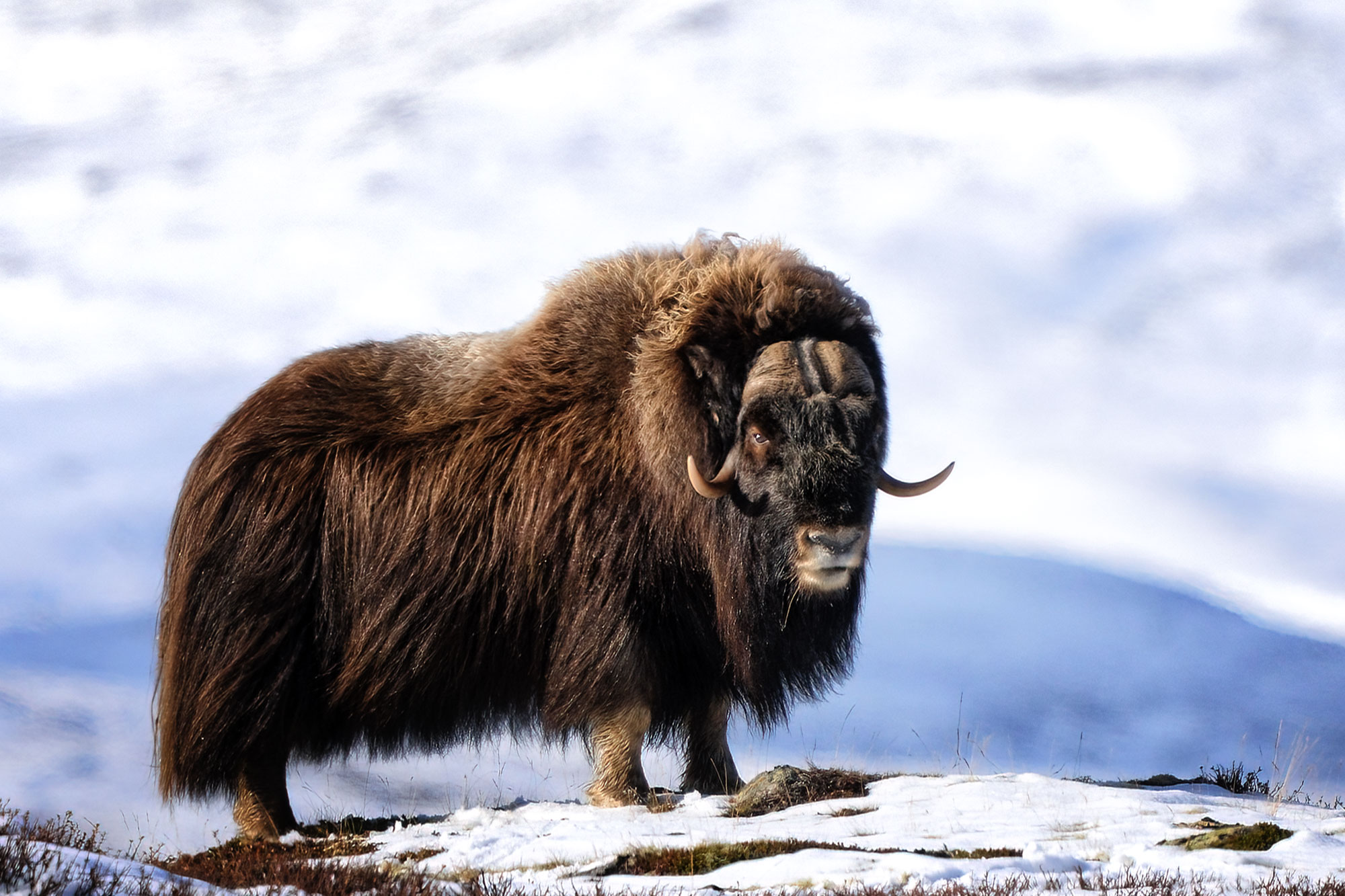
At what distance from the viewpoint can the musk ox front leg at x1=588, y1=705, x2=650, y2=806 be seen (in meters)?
6.03

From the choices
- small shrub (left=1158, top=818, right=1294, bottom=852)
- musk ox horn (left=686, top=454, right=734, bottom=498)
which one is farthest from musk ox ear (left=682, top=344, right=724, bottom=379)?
small shrub (left=1158, top=818, right=1294, bottom=852)

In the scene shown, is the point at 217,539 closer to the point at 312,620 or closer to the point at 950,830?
the point at 312,620

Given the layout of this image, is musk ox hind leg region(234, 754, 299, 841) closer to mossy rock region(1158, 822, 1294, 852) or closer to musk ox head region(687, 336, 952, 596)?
musk ox head region(687, 336, 952, 596)

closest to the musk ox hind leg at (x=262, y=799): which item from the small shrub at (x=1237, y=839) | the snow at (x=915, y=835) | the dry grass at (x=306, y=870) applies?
the dry grass at (x=306, y=870)

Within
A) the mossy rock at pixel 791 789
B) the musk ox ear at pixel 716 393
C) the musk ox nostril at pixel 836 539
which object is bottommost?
the mossy rock at pixel 791 789

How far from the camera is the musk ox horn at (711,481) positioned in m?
5.84

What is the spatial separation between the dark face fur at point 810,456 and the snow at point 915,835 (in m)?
1.08

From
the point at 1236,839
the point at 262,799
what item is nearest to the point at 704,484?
the point at 1236,839

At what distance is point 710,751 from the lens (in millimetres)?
6543

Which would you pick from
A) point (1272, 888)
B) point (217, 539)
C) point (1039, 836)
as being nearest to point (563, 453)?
point (217, 539)

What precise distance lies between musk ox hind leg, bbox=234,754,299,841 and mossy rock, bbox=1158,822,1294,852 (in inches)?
161

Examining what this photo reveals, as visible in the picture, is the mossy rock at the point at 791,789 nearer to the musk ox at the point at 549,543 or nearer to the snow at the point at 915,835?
the snow at the point at 915,835

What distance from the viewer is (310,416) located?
6695mm

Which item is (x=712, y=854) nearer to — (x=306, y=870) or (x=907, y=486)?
(x=306, y=870)
